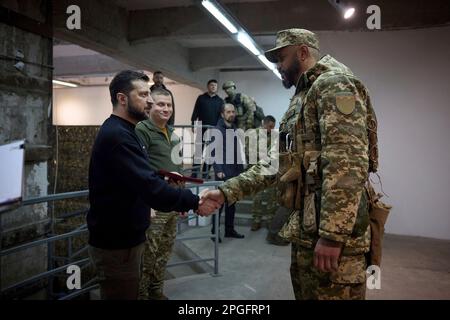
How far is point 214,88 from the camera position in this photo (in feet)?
23.1

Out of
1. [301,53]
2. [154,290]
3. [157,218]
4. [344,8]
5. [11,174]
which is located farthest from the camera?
[344,8]

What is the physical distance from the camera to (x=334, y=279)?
1680 mm

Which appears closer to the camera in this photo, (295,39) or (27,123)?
(295,39)

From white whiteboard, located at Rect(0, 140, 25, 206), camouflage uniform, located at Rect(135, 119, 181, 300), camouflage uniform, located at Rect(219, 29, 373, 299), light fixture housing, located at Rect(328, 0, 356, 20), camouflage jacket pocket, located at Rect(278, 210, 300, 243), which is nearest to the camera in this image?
white whiteboard, located at Rect(0, 140, 25, 206)

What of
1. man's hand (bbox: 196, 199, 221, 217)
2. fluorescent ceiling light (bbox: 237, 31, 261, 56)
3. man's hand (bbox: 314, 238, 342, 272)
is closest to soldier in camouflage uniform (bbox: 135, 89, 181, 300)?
man's hand (bbox: 196, 199, 221, 217)

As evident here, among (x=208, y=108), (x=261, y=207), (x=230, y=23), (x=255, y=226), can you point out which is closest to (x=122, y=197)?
(x=230, y=23)

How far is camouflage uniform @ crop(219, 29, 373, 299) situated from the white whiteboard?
3.90 feet

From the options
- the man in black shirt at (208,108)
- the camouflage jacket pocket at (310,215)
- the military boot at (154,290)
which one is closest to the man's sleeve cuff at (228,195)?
the camouflage jacket pocket at (310,215)

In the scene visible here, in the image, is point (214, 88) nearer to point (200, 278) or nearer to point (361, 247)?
point (200, 278)

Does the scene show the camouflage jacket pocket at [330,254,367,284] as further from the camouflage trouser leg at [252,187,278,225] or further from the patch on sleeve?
the camouflage trouser leg at [252,187,278,225]

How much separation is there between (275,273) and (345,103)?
110 inches

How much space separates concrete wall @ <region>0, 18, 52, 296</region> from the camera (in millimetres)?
3680

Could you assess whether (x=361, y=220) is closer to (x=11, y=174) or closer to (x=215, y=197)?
(x=215, y=197)

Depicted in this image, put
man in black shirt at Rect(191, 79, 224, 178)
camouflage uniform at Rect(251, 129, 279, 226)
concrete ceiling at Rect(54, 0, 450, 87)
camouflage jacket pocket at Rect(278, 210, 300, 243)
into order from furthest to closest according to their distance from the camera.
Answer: man in black shirt at Rect(191, 79, 224, 178) → camouflage uniform at Rect(251, 129, 279, 226) → concrete ceiling at Rect(54, 0, 450, 87) → camouflage jacket pocket at Rect(278, 210, 300, 243)
